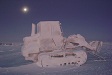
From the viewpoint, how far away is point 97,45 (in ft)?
86.5

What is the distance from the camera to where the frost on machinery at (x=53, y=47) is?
74.7 ft

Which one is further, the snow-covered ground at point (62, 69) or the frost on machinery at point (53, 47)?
the frost on machinery at point (53, 47)

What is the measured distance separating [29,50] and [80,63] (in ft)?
18.9

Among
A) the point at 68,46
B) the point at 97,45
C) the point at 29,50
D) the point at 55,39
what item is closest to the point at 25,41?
the point at 29,50

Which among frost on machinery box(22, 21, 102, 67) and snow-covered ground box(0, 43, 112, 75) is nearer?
snow-covered ground box(0, 43, 112, 75)

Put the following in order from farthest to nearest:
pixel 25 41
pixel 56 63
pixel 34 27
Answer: pixel 34 27, pixel 25 41, pixel 56 63

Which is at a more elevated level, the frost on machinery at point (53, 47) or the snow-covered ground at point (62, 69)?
the frost on machinery at point (53, 47)

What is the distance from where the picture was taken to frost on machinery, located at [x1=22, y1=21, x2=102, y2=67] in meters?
22.8

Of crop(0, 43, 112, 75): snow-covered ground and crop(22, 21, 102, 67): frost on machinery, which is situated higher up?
crop(22, 21, 102, 67): frost on machinery

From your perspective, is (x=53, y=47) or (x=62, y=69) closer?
(x=62, y=69)

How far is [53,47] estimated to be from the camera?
80.5 feet

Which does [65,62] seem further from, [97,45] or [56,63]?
[97,45]

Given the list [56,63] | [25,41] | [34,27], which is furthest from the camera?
[34,27]

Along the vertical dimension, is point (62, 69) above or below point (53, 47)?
below
